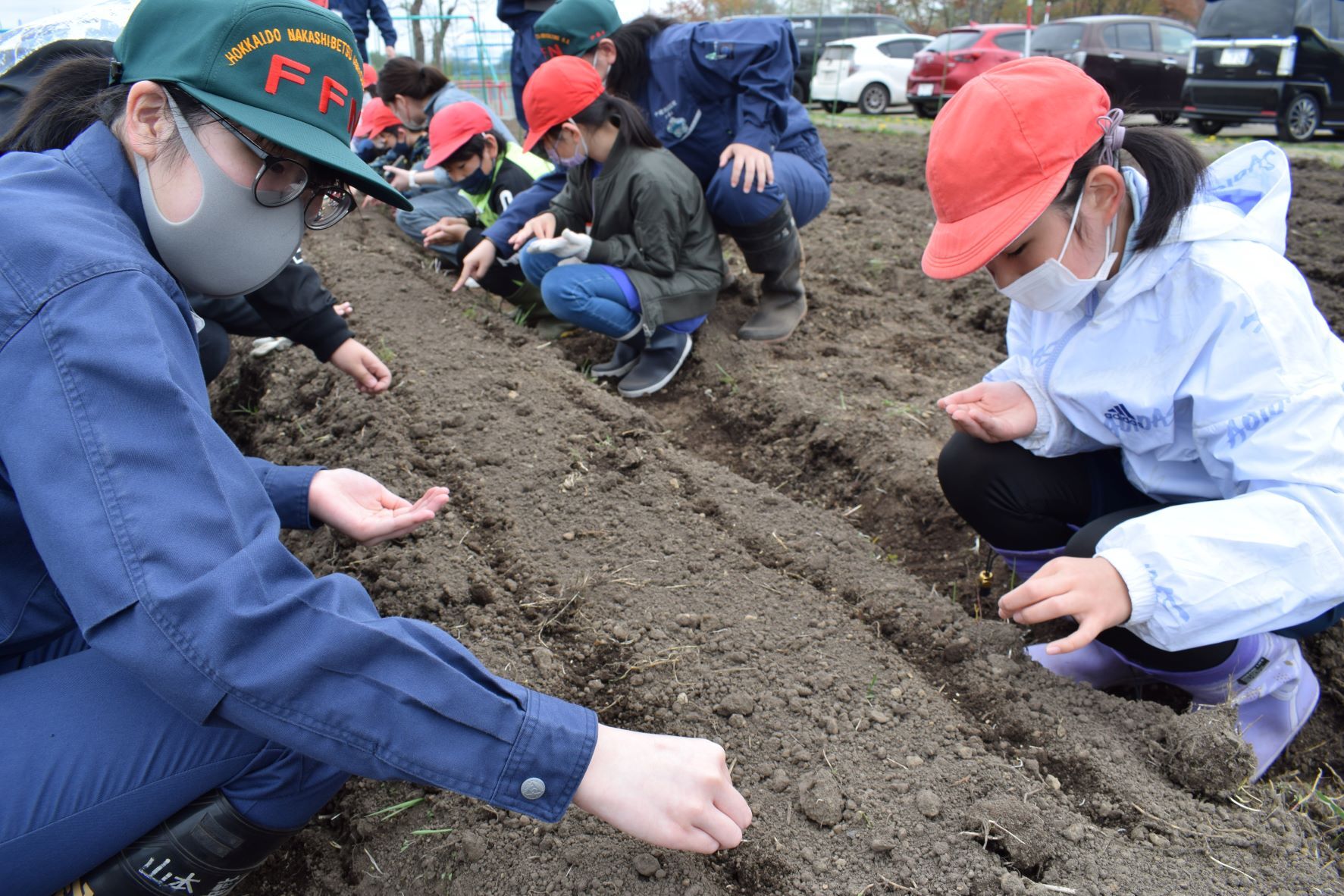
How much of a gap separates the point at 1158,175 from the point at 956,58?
1127 cm

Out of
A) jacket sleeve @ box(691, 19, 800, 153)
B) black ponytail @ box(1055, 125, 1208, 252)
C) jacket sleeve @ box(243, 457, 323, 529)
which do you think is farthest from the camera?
jacket sleeve @ box(691, 19, 800, 153)

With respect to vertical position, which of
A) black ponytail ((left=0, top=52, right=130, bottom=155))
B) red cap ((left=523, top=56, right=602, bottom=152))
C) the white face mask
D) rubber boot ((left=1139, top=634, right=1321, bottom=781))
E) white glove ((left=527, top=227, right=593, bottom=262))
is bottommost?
rubber boot ((left=1139, top=634, right=1321, bottom=781))

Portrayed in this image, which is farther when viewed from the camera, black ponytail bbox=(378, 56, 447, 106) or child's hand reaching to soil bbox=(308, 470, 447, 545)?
black ponytail bbox=(378, 56, 447, 106)

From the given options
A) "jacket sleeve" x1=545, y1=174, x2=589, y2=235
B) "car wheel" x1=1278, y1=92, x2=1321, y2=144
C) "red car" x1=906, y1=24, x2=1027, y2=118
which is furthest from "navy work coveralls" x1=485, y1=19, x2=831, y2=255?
"red car" x1=906, y1=24, x2=1027, y2=118

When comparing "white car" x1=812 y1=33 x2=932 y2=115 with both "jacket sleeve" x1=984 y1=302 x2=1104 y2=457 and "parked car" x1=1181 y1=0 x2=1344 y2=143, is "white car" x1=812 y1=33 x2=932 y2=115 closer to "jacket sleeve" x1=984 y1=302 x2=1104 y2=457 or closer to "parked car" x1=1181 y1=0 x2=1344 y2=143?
"parked car" x1=1181 y1=0 x2=1344 y2=143

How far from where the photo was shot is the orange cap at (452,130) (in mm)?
4617

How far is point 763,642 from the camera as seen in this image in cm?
200

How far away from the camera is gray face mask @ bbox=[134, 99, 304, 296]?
4.03 feet

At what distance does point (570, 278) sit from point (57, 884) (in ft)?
8.72

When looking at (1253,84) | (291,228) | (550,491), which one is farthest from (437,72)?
(1253,84)

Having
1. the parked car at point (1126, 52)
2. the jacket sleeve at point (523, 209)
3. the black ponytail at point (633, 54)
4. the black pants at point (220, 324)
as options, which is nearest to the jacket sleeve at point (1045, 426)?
the black pants at point (220, 324)

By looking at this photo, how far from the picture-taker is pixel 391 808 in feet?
5.32

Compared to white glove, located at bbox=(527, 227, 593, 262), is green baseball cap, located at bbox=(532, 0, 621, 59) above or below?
above

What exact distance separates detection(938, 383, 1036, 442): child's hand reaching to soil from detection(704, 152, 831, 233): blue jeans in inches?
70.3
